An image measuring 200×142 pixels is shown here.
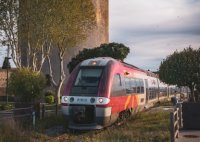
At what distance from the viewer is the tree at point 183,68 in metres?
28.7

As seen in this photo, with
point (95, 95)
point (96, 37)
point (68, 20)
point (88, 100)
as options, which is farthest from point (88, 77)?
point (96, 37)

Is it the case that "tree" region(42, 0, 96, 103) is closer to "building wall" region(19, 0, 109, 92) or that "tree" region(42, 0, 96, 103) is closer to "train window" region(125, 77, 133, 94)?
"train window" region(125, 77, 133, 94)

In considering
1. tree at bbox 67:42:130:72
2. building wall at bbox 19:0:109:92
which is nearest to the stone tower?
building wall at bbox 19:0:109:92

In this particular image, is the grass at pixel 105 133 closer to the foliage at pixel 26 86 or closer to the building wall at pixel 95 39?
the foliage at pixel 26 86

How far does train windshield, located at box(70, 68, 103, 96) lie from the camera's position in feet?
62.6

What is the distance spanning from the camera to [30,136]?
16.7 meters

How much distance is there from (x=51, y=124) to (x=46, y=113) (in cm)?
421

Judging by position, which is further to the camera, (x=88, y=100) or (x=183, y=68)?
(x=183, y=68)

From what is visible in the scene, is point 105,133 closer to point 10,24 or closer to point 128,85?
point 128,85

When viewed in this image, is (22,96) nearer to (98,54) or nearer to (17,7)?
(17,7)

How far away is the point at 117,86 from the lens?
20266 millimetres

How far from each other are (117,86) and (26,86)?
6415mm

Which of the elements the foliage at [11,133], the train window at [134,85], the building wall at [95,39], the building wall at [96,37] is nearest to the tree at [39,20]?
the train window at [134,85]

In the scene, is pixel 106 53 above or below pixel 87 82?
above
